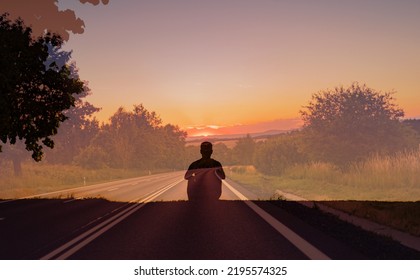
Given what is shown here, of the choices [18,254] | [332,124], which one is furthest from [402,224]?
[332,124]

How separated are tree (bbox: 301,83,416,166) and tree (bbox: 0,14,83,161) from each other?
1009 inches

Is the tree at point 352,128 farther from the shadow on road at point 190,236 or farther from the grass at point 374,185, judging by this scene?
the shadow on road at point 190,236

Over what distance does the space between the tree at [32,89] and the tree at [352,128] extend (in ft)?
84.0

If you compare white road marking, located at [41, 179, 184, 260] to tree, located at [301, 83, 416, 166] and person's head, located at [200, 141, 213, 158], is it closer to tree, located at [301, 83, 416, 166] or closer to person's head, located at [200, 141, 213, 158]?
person's head, located at [200, 141, 213, 158]

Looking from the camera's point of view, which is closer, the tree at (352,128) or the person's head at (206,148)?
the person's head at (206,148)

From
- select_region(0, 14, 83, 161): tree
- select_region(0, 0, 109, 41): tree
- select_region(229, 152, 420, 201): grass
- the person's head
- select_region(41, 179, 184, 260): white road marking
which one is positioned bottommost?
select_region(229, 152, 420, 201): grass

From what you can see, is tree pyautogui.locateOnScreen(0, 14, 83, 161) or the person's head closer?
the person's head

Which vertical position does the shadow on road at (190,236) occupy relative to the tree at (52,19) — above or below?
below

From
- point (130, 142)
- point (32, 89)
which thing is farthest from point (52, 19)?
point (130, 142)

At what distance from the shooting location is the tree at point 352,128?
38500 millimetres

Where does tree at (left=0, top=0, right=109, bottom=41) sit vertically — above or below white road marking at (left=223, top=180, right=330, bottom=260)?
above

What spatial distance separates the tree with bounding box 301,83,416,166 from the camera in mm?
38500

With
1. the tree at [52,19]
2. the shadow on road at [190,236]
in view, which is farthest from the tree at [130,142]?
the shadow on road at [190,236]

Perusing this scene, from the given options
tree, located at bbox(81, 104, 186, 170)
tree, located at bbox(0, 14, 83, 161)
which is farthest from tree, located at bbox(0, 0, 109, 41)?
tree, located at bbox(81, 104, 186, 170)
